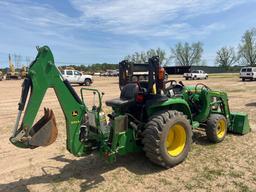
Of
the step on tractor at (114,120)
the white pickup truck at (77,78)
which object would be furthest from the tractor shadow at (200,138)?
the white pickup truck at (77,78)

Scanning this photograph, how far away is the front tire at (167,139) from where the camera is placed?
5285 millimetres

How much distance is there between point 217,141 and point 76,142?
3775mm

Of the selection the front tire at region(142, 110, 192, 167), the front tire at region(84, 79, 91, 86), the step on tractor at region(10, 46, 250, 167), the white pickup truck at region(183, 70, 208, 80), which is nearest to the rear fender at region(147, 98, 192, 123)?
the step on tractor at region(10, 46, 250, 167)

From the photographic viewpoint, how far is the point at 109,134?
5.24m

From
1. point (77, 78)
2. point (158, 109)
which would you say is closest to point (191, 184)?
point (158, 109)

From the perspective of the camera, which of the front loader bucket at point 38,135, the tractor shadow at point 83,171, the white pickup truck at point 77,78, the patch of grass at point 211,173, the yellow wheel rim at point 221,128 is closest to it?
the front loader bucket at point 38,135

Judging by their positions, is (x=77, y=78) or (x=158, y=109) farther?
(x=77, y=78)

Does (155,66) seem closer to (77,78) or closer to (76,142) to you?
(76,142)

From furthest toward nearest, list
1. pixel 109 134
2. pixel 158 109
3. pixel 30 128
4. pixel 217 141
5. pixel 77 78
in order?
pixel 77 78
pixel 217 141
pixel 158 109
pixel 109 134
pixel 30 128

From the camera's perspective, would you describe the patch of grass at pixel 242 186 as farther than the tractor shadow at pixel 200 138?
No

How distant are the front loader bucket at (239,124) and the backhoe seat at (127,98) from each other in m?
3.61

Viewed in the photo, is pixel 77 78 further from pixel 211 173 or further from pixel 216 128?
pixel 211 173

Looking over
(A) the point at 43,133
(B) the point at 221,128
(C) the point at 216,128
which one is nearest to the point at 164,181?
(A) the point at 43,133

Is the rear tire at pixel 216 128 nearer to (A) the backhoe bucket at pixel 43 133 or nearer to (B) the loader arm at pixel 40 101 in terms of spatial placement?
(B) the loader arm at pixel 40 101
